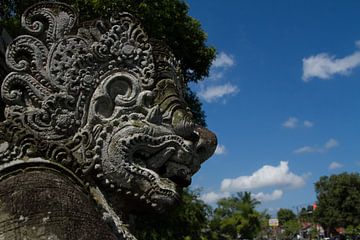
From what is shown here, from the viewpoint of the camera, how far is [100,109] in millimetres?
3229

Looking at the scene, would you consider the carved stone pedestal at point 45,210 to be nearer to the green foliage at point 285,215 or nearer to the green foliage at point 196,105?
the green foliage at point 196,105

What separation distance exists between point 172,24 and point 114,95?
11372mm

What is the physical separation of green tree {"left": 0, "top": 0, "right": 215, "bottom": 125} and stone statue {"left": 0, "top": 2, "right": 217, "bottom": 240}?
9.26 m

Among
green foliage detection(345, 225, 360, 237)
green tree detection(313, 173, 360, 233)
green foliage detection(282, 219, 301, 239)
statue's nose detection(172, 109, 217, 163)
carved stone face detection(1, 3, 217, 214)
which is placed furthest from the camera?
green foliage detection(282, 219, 301, 239)

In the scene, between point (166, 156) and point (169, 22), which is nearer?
point (166, 156)

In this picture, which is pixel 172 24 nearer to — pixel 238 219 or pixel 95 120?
pixel 95 120

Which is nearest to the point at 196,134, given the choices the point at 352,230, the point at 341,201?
the point at 352,230

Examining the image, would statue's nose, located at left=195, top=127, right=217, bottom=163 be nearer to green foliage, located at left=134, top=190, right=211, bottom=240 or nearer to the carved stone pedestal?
the carved stone pedestal

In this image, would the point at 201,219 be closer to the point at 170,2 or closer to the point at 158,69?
the point at 170,2

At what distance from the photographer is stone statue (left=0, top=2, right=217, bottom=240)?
295cm

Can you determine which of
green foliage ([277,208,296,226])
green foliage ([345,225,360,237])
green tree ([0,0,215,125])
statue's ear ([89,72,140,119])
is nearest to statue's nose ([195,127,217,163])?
statue's ear ([89,72,140,119])

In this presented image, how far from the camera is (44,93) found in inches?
123

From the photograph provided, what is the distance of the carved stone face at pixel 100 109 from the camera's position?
10.1ft

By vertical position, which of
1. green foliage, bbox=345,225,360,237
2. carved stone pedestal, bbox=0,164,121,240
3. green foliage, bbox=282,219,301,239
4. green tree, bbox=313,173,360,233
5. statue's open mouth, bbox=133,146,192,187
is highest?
green foliage, bbox=282,219,301,239
